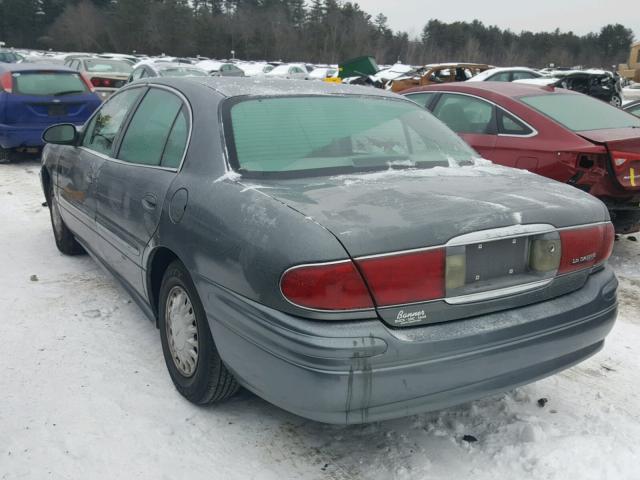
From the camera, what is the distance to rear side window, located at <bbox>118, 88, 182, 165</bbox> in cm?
340

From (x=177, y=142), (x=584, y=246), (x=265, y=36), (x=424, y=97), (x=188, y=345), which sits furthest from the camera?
(x=265, y=36)

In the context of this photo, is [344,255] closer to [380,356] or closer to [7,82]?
[380,356]

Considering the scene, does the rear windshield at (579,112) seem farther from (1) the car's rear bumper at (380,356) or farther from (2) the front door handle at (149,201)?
(2) the front door handle at (149,201)

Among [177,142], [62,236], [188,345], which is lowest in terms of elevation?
[62,236]

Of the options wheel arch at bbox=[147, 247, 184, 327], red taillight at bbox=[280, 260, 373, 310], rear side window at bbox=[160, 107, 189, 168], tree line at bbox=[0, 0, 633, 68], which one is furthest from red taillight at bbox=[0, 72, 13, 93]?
tree line at bbox=[0, 0, 633, 68]

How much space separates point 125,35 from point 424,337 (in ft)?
231

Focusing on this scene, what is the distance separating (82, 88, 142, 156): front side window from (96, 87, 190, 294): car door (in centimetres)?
17

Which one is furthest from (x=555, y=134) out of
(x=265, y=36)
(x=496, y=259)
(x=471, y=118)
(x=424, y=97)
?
(x=265, y=36)

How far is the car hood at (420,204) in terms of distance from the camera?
7.41ft

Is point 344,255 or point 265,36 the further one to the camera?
point 265,36

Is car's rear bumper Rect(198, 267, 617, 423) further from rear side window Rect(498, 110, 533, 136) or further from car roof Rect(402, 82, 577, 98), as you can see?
car roof Rect(402, 82, 577, 98)

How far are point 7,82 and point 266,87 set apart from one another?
7.48m

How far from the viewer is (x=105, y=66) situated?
56.9ft

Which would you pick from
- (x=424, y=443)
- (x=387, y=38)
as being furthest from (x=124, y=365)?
(x=387, y=38)
